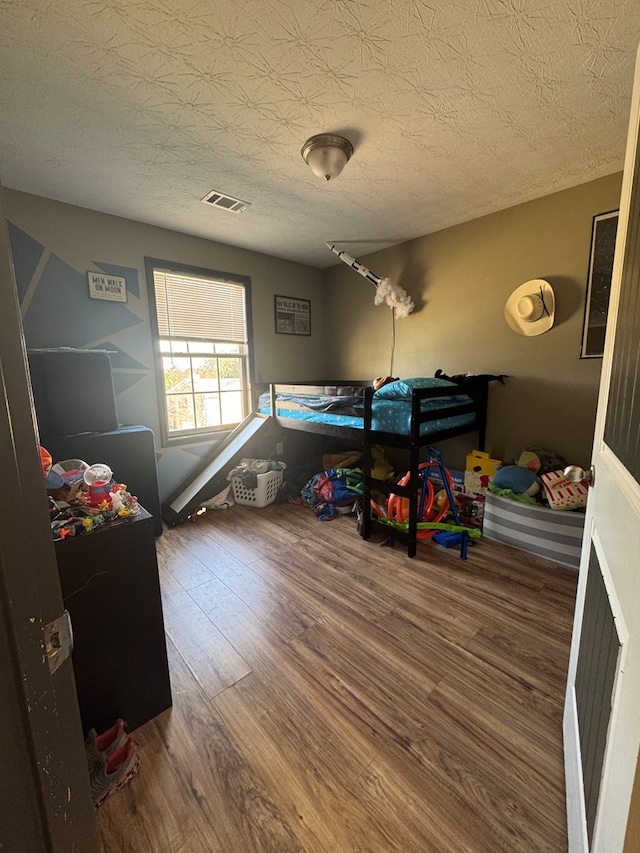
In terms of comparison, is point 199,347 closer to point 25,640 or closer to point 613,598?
point 25,640

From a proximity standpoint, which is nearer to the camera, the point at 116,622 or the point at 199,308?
the point at 116,622

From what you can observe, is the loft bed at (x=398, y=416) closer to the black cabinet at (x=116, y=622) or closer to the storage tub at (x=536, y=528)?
the storage tub at (x=536, y=528)

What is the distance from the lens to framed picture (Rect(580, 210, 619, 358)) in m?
2.14

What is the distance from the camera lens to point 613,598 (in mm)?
658

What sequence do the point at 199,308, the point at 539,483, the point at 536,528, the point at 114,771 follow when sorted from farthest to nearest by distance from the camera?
the point at 199,308 → the point at 539,483 → the point at 536,528 → the point at 114,771

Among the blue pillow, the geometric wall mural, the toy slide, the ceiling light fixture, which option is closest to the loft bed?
the blue pillow

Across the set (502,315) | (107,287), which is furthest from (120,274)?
(502,315)

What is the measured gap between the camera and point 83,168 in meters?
1.95

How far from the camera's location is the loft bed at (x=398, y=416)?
2160mm

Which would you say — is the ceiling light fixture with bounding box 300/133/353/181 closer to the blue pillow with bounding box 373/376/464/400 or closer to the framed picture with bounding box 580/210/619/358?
the blue pillow with bounding box 373/376/464/400

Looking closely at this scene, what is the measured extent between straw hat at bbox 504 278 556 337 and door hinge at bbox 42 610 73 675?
2.89m

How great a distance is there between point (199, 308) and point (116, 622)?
8.74ft

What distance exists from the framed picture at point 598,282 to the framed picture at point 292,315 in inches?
101

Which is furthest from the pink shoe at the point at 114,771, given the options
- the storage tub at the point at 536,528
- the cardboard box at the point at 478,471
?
the cardboard box at the point at 478,471
